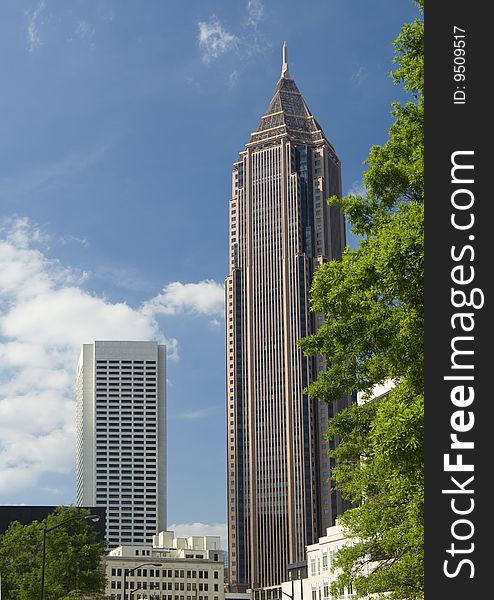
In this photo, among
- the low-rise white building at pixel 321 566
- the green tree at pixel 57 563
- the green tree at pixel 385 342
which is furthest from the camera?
the low-rise white building at pixel 321 566

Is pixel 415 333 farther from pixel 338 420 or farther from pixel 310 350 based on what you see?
pixel 338 420

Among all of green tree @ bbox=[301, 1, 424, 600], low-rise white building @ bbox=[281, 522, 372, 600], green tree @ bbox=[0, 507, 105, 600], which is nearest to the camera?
green tree @ bbox=[301, 1, 424, 600]

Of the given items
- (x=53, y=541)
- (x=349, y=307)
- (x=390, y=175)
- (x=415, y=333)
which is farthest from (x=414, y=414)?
(x=53, y=541)

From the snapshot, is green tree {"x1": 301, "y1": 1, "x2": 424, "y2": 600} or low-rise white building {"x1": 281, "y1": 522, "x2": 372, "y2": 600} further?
low-rise white building {"x1": 281, "y1": 522, "x2": 372, "y2": 600}

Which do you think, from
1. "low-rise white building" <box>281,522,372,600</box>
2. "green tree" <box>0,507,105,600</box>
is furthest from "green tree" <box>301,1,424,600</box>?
"low-rise white building" <box>281,522,372,600</box>

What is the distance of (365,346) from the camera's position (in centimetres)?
2723

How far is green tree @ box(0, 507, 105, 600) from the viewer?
268ft

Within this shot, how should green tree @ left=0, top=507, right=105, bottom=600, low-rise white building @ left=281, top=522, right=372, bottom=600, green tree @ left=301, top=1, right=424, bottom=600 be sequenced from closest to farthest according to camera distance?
1. green tree @ left=301, top=1, right=424, bottom=600
2. green tree @ left=0, top=507, right=105, bottom=600
3. low-rise white building @ left=281, top=522, right=372, bottom=600

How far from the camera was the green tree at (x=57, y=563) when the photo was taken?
81.8m

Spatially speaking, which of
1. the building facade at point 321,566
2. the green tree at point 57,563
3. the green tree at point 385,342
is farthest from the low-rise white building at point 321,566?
the green tree at point 385,342

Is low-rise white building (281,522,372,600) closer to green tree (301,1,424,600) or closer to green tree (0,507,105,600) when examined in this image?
green tree (0,507,105,600)

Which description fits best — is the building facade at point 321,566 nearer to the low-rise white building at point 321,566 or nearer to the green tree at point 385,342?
the low-rise white building at point 321,566

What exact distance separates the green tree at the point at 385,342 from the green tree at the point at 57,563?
1886 inches

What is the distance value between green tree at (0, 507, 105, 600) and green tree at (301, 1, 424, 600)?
47898mm
